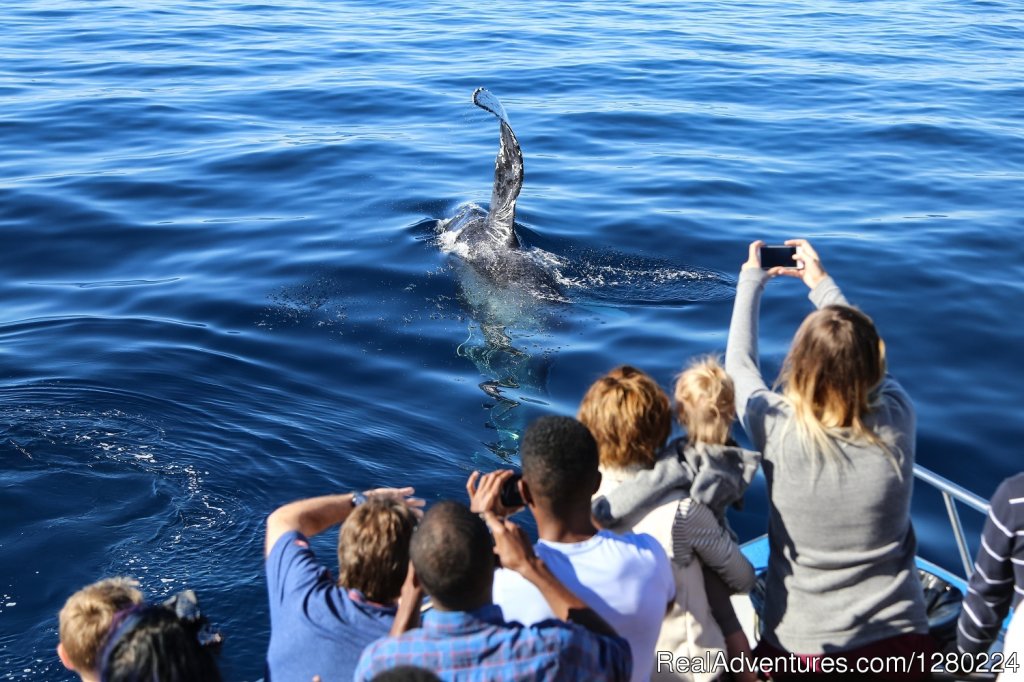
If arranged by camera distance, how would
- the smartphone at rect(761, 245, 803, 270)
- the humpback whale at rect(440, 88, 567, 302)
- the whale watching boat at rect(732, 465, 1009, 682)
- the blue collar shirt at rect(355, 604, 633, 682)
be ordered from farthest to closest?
the humpback whale at rect(440, 88, 567, 302) < the smartphone at rect(761, 245, 803, 270) < the whale watching boat at rect(732, 465, 1009, 682) < the blue collar shirt at rect(355, 604, 633, 682)

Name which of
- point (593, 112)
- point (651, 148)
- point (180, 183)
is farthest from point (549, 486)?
point (593, 112)

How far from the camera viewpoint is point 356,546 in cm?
378

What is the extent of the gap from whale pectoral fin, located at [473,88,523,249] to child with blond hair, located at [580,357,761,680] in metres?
8.17

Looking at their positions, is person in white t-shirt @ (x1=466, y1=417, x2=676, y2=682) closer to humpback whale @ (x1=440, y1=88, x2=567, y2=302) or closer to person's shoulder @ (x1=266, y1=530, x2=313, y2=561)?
person's shoulder @ (x1=266, y1=530, x2=313, y2=561)

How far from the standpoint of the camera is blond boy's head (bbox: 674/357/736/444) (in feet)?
13.6

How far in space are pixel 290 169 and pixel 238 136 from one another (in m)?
2.12

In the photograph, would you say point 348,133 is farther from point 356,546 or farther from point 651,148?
point 356,546

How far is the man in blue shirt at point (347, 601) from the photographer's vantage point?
3742mm

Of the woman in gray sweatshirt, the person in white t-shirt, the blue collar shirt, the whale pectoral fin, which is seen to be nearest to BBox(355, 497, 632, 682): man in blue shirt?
the blue collar shirt

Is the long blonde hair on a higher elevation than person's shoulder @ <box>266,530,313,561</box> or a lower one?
higher

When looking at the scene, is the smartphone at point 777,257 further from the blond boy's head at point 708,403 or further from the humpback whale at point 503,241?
the humpback whale at point 503,241

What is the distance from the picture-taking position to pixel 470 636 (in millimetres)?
3232

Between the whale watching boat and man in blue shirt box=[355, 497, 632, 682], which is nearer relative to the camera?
man in blue shirt box=[355, 497, 632, 682]

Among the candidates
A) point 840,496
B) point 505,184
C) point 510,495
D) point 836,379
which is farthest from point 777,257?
point 505,184
